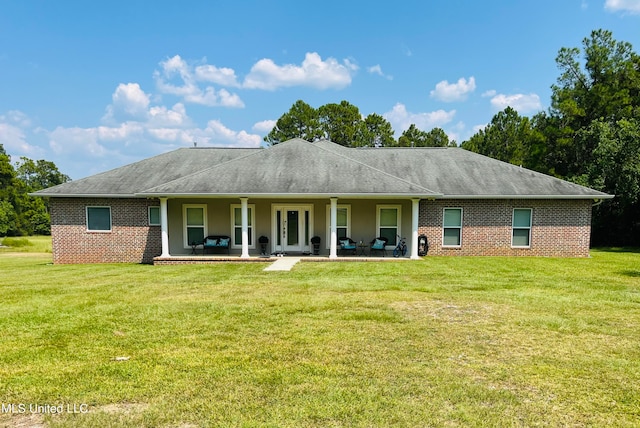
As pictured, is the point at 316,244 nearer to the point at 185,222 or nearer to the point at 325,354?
the point at 185,222

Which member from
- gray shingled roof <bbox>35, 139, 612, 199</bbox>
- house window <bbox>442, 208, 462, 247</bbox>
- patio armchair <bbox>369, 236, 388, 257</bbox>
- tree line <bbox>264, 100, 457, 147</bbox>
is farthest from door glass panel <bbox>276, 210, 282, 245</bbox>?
tree line <bbox>264, 100, 457, 147</bbox>

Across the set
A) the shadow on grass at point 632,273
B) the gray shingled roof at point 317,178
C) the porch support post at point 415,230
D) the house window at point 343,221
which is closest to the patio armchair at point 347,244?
the house window at point 343,221

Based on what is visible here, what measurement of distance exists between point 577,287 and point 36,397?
10.3 m

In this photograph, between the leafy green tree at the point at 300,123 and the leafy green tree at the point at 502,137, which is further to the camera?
the leafy green tree at the point at 300,123

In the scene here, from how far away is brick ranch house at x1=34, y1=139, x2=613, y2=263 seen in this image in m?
14.2

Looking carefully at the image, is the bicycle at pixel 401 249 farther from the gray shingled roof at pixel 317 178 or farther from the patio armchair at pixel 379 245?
the gray shingled roof at pixel 317 178

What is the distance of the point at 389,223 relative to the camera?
50.5 feet

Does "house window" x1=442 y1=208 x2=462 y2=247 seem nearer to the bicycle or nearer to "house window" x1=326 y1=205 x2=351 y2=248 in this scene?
the bicycle

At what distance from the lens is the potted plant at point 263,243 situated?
14908mm

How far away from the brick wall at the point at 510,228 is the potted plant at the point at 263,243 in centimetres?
635

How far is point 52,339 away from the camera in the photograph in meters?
5.17

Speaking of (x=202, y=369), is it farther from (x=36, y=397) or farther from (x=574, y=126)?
(x=574, y=126)

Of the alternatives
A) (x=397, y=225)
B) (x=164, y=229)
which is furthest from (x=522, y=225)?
(x=164, y=229)

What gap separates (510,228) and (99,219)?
54.9ft
